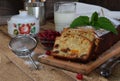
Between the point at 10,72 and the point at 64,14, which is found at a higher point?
the point at 64,14

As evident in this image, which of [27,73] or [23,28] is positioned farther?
[23,28]

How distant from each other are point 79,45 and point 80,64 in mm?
56

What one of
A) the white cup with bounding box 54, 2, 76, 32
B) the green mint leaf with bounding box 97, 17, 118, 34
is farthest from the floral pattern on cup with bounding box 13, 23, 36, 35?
the green mint leaf with bounding box 97, 17, 118, 34

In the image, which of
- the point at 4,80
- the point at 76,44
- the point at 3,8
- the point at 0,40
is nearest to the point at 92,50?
the point at 76,44

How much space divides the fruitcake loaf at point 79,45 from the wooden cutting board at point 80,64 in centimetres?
1

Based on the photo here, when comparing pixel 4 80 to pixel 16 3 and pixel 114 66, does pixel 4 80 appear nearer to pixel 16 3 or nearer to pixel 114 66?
pixel 114 66

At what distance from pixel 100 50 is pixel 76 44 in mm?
104

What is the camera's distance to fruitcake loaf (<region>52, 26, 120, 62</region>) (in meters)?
0.75

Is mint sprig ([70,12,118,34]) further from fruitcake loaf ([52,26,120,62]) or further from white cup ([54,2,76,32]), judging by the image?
white cup ([54,2,76,32])

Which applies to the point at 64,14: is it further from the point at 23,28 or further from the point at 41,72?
the point at 41,72

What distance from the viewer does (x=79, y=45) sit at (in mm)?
758

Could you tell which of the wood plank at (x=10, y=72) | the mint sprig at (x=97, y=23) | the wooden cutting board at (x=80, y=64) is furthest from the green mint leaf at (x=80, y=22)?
the wood plank at (x=10, y=72)

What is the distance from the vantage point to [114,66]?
0.75m

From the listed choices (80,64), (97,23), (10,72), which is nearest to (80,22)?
(97,23)
